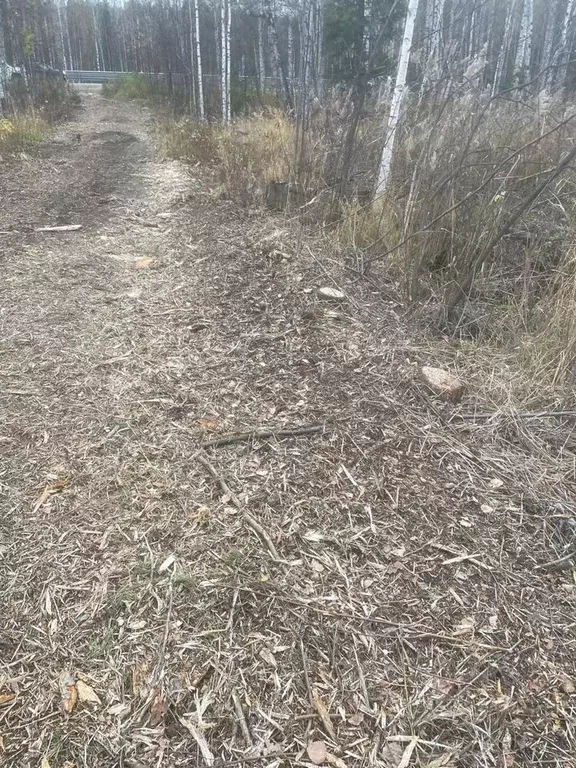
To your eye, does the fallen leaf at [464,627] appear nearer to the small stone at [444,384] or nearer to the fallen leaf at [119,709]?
the fallen leaf at [119,709]

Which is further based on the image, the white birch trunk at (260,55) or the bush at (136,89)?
the bush at (136,89)

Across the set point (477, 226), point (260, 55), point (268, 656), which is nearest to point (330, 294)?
point (477, 226)

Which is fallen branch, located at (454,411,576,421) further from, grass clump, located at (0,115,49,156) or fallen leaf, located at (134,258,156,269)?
grass clump, located at (0,115,49,156)

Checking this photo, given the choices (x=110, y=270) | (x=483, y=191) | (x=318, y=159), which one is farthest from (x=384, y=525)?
(x=318, y=159)

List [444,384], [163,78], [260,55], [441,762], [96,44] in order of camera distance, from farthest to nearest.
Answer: [96,44]
[163,78]
[260,55]
[444,384]
[441,762]

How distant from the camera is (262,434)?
225 centimetres

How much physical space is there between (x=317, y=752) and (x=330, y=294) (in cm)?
258

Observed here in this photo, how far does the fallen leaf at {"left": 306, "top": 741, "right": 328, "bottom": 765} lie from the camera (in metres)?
1.23

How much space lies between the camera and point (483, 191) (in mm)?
3150

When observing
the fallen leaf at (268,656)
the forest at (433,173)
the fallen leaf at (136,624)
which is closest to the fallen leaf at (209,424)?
the fallen leaf at (136,624)

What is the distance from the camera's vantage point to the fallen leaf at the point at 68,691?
51.5 inches

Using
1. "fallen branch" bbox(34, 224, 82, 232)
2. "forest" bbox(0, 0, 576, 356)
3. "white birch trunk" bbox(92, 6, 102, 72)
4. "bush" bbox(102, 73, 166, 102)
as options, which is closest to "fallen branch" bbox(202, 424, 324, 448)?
"forest" bbox(0, 0, 576, 356)

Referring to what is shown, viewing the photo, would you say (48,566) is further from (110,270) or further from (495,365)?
(110,270)

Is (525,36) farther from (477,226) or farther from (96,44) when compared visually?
(96,44)
